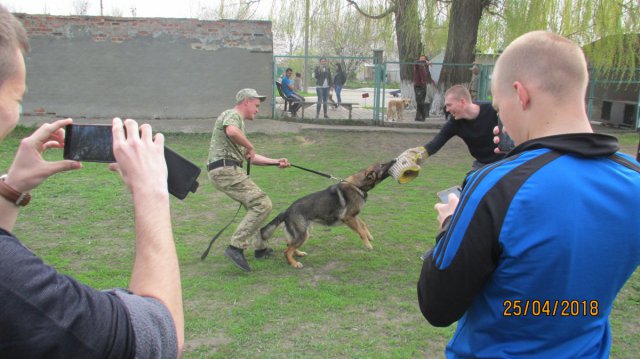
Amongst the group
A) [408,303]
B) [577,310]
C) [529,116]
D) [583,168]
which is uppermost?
[529,116]

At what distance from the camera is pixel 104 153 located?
5.20 feet

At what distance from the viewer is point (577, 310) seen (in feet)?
4.77

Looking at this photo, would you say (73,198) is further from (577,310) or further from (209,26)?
(209,26)

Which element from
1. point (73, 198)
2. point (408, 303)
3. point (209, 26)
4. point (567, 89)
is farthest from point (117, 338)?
point (209, 26)

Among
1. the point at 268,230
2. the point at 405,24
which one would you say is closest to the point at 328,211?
the point at 268,230

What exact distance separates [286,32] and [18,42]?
1699 cm

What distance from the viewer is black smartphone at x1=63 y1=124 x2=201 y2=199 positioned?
5.17 ft

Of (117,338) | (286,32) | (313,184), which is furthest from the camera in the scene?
(286,32)

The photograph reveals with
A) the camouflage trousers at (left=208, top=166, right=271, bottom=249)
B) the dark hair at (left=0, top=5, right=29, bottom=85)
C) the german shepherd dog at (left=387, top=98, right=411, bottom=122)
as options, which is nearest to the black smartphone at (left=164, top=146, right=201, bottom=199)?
the dark hair at (left=0, top=5, right=29, bottom=85)

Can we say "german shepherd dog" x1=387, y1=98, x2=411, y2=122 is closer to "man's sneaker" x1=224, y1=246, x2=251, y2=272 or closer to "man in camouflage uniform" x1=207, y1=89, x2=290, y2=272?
"man in camouflage uniform" x1=207, y1=89, x2=290, y2=272

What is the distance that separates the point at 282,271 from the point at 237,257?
540mm

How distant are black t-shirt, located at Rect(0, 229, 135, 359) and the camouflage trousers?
4.57m
